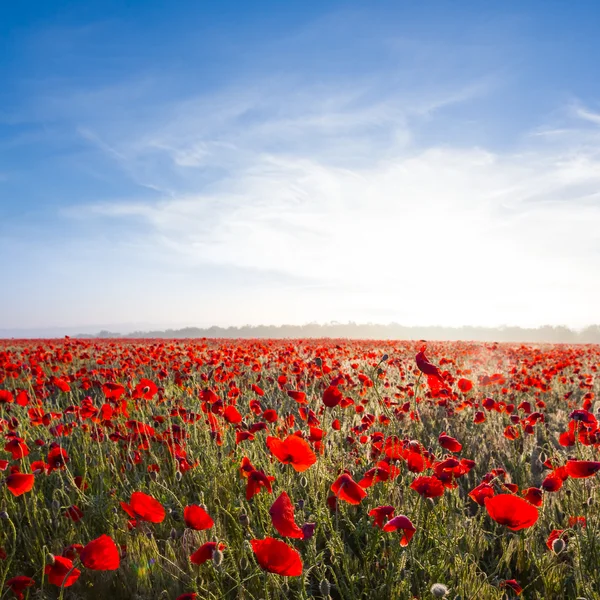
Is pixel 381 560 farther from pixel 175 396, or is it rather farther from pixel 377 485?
pixel 175 396

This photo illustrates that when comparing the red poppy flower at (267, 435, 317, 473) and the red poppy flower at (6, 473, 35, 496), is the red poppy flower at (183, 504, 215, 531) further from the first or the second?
the red poppy flower at (6, 473, 35, 496)

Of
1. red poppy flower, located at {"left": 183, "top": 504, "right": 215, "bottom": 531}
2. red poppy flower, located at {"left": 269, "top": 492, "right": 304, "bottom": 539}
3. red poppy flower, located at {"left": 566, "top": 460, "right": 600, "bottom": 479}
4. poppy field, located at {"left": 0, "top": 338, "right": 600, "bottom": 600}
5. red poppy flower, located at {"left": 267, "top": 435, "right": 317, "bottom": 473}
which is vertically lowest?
poppy field, located at {"left": 0, "top": 338, "right": 600, "bottom": 600}

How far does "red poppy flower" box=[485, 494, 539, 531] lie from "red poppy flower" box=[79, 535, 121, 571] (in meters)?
1.31

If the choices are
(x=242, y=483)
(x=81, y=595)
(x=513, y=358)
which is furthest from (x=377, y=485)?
(x=513, y=358)

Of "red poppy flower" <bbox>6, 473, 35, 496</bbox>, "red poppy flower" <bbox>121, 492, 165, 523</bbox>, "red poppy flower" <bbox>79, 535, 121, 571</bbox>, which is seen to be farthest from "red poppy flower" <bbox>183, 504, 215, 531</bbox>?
"red poppy flower" <bbox>6, 473, 35, 496</bbox>

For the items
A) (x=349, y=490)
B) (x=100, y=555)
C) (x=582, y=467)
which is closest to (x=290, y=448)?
(x=349, y=490)

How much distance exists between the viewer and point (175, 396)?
5.71 metres

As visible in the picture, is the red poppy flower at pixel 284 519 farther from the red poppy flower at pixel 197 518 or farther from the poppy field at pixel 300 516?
the red poppy flower at pixel 197 518

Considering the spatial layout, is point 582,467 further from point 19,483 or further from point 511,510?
point 19,483

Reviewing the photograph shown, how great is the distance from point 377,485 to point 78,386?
559cm

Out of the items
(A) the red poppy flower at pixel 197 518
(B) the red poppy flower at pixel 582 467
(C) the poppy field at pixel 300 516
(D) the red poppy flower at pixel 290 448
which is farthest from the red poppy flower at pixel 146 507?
(B) the red poppy flower at pixel 582 467

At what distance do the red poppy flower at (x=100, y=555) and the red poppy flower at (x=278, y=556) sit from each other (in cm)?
52

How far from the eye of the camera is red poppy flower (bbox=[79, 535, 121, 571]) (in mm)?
1557

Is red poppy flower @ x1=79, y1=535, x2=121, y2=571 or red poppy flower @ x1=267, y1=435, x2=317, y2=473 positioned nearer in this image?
red poppy flower @ x1=79, y1=535, x2=121, y2=571
